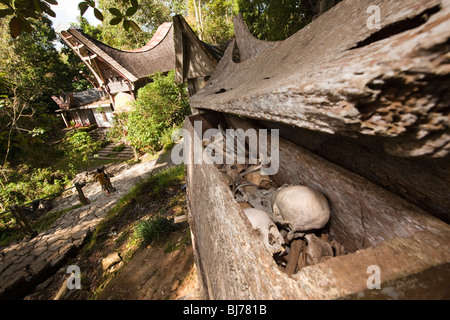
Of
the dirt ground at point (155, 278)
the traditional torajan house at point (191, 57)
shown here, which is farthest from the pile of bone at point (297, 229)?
the traditional torajan house at point (191, 57)

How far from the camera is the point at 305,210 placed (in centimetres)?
111

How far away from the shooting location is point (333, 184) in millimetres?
1112

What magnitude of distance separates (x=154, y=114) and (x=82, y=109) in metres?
16.6

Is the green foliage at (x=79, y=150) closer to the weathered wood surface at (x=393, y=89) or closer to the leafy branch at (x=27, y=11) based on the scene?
the leafy branch at (x=27, y=11)

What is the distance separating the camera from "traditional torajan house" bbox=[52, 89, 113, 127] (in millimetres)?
19894

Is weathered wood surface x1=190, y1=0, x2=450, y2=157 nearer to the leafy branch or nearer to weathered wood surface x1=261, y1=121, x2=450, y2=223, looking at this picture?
weathered wood surface x1=261, y1=121, x2=450, y2=223

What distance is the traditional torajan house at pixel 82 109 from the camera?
19.9 m

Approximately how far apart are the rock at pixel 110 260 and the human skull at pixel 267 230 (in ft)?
14.4

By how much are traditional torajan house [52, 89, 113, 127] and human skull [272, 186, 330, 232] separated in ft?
73.0

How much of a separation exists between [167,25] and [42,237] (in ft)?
67.2

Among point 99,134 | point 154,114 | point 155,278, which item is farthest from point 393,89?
point 99,134

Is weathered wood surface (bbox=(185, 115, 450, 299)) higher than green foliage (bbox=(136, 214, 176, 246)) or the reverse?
higher

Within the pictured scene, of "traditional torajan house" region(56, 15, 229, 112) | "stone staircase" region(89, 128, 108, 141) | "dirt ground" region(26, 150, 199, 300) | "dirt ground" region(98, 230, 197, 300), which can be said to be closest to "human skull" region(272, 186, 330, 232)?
"dirt ground" region(26, 150, 199, 300)
